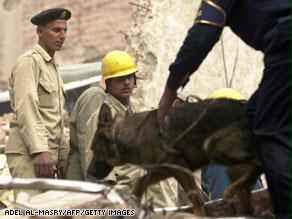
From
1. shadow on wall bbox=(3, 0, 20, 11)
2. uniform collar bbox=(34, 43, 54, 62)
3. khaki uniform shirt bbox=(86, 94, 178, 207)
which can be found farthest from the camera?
shadow on wall bbox=(3, 0, 20, 11)

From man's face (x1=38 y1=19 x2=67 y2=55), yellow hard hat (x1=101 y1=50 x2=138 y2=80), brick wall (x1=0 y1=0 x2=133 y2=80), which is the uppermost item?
man's face (x1=38 y1=19 x2=67 y2=55)

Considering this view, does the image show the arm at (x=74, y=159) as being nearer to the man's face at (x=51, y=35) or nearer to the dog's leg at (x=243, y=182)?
the man's face at (x=51, y=35)

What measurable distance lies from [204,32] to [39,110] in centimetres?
294

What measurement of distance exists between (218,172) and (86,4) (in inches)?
456

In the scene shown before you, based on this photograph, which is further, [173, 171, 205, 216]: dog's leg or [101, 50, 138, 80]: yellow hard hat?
[101, 50, 138, 80]: yellow hard hat

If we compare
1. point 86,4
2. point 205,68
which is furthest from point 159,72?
point 86,4

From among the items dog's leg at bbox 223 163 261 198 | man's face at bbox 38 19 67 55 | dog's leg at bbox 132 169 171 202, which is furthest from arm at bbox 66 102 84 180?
dog's leg at bbox 223 163 261 198

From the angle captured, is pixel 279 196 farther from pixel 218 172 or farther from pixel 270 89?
pixel 218 172

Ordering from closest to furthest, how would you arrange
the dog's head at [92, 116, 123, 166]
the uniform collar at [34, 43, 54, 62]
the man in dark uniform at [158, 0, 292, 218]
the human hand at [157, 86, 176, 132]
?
the man in dark uniform at [158, 0, 292, 218], the human hand at [157, 86, 176, 132], the dog's head at [92, 116, 123, 166], the uniform collar at [34, 43, 54, 62]

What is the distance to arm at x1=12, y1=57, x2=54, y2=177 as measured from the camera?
7.92 meters

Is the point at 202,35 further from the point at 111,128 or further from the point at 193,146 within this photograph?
the point at 111,128

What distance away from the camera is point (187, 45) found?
550cm

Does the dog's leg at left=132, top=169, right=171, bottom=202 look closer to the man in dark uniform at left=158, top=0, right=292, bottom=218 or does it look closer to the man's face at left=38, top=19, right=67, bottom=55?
the man in dark uniform at left=158, top=0, right=292, bottom=218

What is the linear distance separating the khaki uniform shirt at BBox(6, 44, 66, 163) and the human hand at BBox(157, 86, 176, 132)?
2.14m
